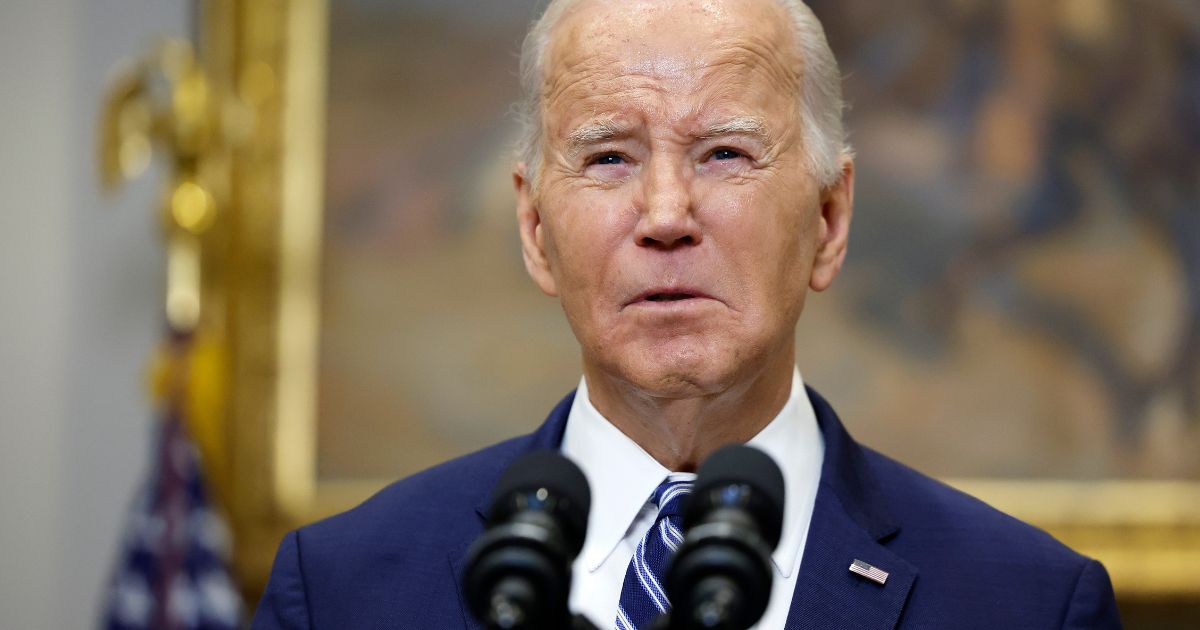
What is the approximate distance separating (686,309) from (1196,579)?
12.4 feet

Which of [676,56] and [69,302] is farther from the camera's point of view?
[69,302]

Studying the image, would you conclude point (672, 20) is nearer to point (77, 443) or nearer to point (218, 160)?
point (218, 160)

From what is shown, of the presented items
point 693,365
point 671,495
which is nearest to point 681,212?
point 693,365

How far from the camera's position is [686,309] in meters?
2.26

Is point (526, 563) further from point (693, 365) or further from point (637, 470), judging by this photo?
Answer: point (637, 470)

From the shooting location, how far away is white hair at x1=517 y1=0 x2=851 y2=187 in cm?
249

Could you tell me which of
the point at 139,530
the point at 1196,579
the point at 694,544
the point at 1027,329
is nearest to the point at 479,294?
the point at 139,530

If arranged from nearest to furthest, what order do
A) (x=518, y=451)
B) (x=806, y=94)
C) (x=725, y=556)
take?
(x=725, y=556) → (x=806, y=94) → (x=518, y=451)

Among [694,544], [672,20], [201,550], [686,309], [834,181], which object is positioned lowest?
[201,550]

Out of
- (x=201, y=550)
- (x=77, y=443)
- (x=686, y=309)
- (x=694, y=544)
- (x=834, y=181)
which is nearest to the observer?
(x=694, y=544)

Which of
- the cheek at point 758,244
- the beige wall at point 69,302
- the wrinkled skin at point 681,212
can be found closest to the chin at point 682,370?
the wrinkled skin at point 681,212

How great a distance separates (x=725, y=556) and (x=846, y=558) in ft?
3.19

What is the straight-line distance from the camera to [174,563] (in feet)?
16.5

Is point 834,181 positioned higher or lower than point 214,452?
higher
